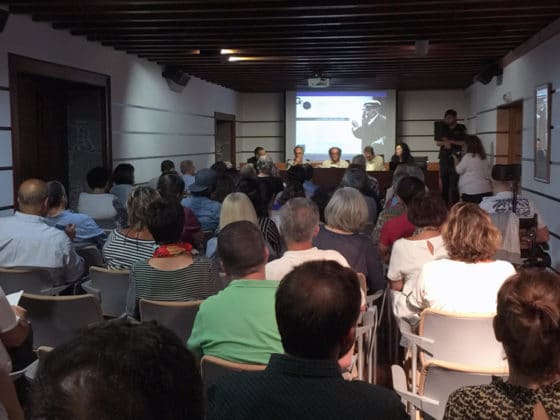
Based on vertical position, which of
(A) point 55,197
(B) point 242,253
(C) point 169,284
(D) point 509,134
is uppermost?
(D) point 509,134

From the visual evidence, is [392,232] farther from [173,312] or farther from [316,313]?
[316,313]

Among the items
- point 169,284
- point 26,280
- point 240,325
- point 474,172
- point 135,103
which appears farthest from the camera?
point 135,103

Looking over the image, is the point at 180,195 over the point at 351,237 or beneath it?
over

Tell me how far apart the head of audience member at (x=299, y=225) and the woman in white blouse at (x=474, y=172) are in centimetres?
578

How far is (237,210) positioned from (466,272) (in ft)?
5.88

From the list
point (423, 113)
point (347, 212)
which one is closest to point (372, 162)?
point (423, 113)

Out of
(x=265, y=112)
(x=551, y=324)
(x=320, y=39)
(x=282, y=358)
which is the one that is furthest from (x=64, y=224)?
(x=265, y=112)

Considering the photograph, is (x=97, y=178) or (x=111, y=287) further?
(x=97, y=178)

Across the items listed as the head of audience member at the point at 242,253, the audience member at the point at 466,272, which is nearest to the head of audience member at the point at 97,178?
the head of audience member at the point at 242,253

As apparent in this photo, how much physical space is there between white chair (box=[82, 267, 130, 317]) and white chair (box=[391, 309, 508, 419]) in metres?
1.59

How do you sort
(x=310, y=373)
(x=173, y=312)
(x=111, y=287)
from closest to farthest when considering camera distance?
(x=310, y=373), (x=173, y=312), (x=111, y=287)

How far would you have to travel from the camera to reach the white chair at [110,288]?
352 cm

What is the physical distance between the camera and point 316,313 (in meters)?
1.59

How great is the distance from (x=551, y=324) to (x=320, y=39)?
649cm
